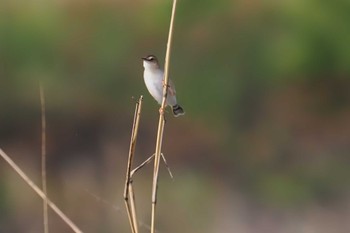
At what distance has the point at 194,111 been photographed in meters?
1.95

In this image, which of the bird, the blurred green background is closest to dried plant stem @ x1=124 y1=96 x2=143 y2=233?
the bird

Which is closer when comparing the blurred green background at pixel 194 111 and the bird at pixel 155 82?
the bird at pixel 155 82

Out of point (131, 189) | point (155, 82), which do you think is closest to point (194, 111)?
point (155, 82)

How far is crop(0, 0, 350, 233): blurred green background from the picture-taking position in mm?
1906

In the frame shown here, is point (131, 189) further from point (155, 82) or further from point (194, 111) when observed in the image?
point (194, 111)

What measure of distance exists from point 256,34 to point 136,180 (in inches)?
17.0

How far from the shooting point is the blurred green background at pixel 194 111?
6.25 feet

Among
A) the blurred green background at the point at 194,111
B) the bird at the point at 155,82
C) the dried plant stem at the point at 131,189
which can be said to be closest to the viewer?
the dried plant stem at the point at 131,189

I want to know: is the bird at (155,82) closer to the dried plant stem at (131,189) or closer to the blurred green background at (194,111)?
the blurred green background at (194,111)

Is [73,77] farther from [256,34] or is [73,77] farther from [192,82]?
[256,34]

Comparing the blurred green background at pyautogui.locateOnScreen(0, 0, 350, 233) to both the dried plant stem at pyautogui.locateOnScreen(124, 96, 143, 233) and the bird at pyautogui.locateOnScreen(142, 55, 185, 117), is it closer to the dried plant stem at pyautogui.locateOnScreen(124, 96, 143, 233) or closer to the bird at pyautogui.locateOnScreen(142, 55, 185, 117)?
the bird at pyautogui.locateOnScreen(142, 55, 185, 117)

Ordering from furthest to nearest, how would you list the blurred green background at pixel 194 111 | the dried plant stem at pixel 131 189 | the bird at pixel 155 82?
the blurred green background at pixel 194 111 < the bird at pixel 155 82 < the dried plant stem at pixel 131 189

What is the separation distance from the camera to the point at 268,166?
193 cm

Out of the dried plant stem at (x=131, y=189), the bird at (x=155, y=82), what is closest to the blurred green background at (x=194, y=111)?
the bird at (x=155, y=82)
